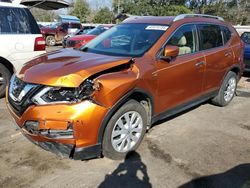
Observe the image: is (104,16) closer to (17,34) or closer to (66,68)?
(17,34)

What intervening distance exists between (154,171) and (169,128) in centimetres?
136

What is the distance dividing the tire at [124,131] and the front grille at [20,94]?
0.93 meters

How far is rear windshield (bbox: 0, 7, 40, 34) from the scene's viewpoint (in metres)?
5.66

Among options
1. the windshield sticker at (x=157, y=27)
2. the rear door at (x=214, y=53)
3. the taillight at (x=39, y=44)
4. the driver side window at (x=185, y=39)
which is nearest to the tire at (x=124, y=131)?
the driver side window at (x=185, y=39)

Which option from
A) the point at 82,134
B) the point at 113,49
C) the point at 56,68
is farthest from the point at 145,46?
the point at 82,134

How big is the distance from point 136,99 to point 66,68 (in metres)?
1.02

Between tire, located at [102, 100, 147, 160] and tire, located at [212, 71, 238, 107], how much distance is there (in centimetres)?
248

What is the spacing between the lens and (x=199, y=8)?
141ft

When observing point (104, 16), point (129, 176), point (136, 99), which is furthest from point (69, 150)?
point (104, 16)

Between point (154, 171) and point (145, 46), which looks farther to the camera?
point (145, 46)

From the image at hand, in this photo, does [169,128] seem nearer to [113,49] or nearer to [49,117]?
[113,49]

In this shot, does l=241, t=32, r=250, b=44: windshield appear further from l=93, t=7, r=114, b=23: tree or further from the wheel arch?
l=93, t=7, r=114, b=23: tree

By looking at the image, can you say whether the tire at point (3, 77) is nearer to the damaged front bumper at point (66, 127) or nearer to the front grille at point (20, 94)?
the front grille at point (20, 94)

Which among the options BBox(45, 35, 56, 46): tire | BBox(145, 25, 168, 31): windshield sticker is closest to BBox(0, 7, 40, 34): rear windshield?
BBox(145, 25, 168, 31): windshield sticker
